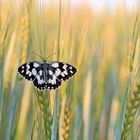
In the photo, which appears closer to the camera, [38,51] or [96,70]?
[38,51]

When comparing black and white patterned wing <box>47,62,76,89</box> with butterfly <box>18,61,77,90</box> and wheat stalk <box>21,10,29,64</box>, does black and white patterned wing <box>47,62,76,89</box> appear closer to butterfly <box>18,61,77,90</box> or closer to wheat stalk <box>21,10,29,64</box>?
butterfly <box>18,61,77,90</box>

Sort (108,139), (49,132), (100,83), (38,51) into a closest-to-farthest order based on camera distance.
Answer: (49,132) → (38,51) → (100,83) → (108,139)

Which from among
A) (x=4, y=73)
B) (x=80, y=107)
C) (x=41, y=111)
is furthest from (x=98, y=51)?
(x=41, y=111)

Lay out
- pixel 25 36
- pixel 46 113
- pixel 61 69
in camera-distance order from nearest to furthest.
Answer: pixel 46 113 → pixel 25 36 → pixel 61 69

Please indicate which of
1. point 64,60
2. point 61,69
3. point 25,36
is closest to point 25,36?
point 25,36

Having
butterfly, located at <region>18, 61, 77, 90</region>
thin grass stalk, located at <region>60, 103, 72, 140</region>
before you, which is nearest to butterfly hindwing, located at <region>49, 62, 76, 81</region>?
butterfly, located at <region>18, 61, 77, 90</region>

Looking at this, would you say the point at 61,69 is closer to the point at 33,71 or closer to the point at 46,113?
the point at 33,71

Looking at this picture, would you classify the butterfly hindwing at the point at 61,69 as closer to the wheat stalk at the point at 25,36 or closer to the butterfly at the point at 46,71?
the butterfly at the point at 46,71

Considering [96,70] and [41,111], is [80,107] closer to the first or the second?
[96,70]
